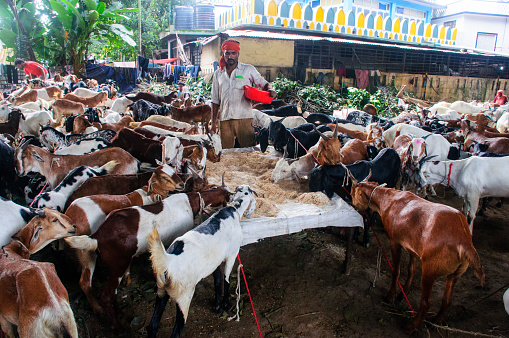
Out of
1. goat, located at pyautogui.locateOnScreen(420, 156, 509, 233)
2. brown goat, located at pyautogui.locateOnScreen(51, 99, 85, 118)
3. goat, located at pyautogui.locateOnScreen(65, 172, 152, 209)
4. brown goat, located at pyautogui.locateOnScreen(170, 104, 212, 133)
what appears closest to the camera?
goat, located at pyautogui.locateOnScreen(65, 172, 152, 209)

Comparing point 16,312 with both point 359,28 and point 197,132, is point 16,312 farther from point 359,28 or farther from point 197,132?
point 359,28

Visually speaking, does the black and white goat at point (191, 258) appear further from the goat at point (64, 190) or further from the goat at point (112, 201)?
the goat at point (64, 190)

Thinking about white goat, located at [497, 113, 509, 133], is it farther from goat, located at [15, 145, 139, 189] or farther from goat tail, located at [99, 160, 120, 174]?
goat tail, located at [99, 160, 120, 174]

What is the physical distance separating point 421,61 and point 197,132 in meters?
19.7

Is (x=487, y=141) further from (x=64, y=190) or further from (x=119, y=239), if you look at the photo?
(x=64, y=190)

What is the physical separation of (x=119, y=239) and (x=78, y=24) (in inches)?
775

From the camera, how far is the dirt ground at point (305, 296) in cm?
346

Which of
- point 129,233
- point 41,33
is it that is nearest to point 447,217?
point 129,233

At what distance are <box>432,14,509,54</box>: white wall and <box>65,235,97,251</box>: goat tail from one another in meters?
37.1

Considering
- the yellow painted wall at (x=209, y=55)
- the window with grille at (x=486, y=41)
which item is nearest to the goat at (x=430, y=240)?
the yellow painted wall at (x=209, y=55)

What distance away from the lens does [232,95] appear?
6570mm

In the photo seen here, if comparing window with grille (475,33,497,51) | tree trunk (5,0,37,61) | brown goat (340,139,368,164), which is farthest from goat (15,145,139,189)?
window with grille (475,33,497,51)

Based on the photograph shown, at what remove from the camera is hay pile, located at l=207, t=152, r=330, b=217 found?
13.8 ft

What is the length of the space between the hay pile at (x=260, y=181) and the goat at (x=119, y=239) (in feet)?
3.26
